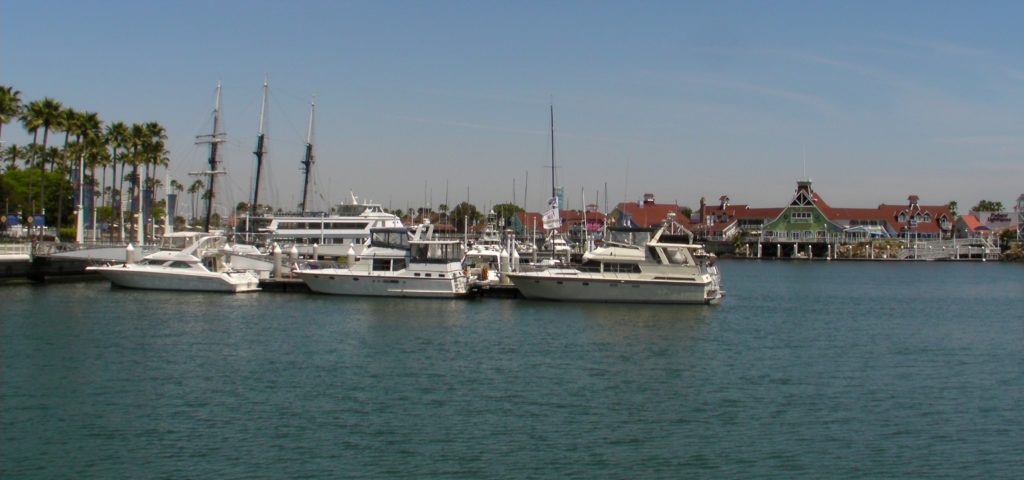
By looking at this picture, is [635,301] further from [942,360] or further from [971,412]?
[971,412]

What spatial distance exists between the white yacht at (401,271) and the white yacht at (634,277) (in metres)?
4.95

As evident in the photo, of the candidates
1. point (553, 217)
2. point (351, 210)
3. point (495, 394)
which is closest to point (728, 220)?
point (351, 210)

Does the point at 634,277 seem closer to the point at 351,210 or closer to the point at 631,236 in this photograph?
the point at 631,236

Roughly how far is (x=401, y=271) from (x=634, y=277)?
13340 millimetres

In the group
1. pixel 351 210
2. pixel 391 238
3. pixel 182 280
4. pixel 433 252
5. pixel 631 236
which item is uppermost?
pixel 351 210

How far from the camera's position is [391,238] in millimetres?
59625

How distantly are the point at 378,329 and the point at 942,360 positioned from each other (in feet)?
74.3

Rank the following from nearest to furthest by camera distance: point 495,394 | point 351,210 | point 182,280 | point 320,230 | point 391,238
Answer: point 495,394 < point 391,238 < point 182,280 < point 320,230 < point 351,210

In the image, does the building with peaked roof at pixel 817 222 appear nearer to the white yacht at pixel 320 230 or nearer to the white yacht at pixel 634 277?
the white yacht at pixel 320 230

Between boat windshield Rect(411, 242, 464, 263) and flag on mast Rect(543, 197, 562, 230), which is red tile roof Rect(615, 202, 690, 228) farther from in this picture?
boat windshield Rect(411, 242, 464, 263)

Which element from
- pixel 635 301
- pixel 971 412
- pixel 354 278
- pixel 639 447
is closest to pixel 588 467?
pixel 639 447

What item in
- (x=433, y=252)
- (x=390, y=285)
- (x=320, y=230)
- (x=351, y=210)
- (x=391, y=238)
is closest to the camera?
(x=390, y=285)

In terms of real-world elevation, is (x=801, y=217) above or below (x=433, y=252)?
above

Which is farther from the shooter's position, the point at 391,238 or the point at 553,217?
the point at 553,217
